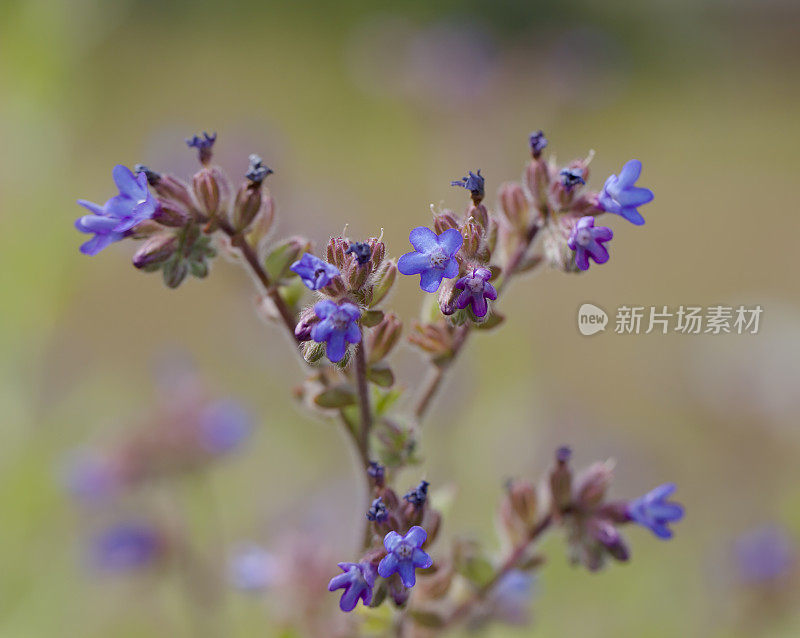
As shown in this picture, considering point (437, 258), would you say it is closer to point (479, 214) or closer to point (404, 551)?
point (479, 214)

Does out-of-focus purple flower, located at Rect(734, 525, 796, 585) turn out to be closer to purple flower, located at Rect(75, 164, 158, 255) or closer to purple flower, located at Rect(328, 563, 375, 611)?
purple flower, located at Rect(328, 563, 375, 611)

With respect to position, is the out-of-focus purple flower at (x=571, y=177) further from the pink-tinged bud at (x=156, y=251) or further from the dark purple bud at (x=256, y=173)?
the pink-tinged bud at (x=156, y=251)

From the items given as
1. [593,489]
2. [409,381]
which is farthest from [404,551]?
[409,381]

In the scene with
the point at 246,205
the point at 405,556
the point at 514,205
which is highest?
the point at 246,205

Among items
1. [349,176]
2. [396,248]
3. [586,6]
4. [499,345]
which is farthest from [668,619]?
[586,6]

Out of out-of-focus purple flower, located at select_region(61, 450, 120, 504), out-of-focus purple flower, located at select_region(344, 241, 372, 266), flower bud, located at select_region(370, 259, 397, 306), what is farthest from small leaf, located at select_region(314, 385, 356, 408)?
out-of-focus purple flower, located at select_region(61, 450, 120, 504)

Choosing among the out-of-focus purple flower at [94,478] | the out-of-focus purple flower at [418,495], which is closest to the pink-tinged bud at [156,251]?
the out-of-focus purple flower at [418,495]
